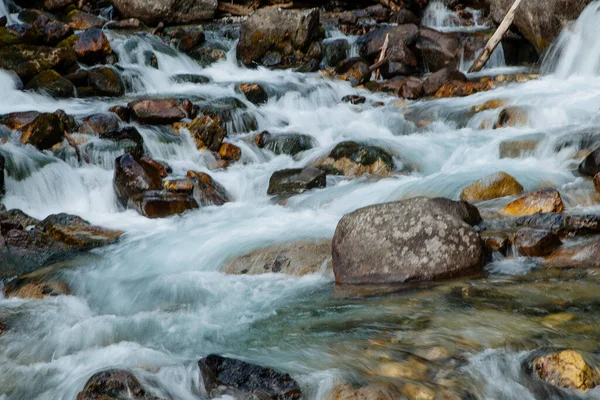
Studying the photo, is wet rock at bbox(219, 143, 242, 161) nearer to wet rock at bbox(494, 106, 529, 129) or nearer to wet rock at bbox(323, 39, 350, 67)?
wet rock at bbox(494, 106, 529, 129)

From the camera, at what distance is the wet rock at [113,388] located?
3.12 m

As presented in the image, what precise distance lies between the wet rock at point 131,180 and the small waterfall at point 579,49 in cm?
891

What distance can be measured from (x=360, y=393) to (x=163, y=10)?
1695 centimetres

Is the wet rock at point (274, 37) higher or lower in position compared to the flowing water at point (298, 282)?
higher

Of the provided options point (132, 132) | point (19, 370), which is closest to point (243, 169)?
point (132, 132)

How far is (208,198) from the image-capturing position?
850cm

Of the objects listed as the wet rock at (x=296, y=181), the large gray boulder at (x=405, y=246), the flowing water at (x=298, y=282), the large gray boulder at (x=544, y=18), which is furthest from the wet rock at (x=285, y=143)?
the large gray boulder at (x=544, y=18)

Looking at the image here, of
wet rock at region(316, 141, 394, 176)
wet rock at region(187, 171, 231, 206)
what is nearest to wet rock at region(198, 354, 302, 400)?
wet rock at region(187, 171, 231, 206)

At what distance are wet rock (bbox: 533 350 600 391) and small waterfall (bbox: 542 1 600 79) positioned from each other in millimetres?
10334

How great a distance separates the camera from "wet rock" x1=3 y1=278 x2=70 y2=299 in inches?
219

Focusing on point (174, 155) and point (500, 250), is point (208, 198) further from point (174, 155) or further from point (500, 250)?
point (500, 250)

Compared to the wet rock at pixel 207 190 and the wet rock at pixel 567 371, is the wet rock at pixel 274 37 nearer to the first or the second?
the wet rock at pixel 207 190

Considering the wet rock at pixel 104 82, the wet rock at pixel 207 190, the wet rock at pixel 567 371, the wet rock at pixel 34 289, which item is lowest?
the wet rock at pixel 207 190

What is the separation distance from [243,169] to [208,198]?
1.49m
